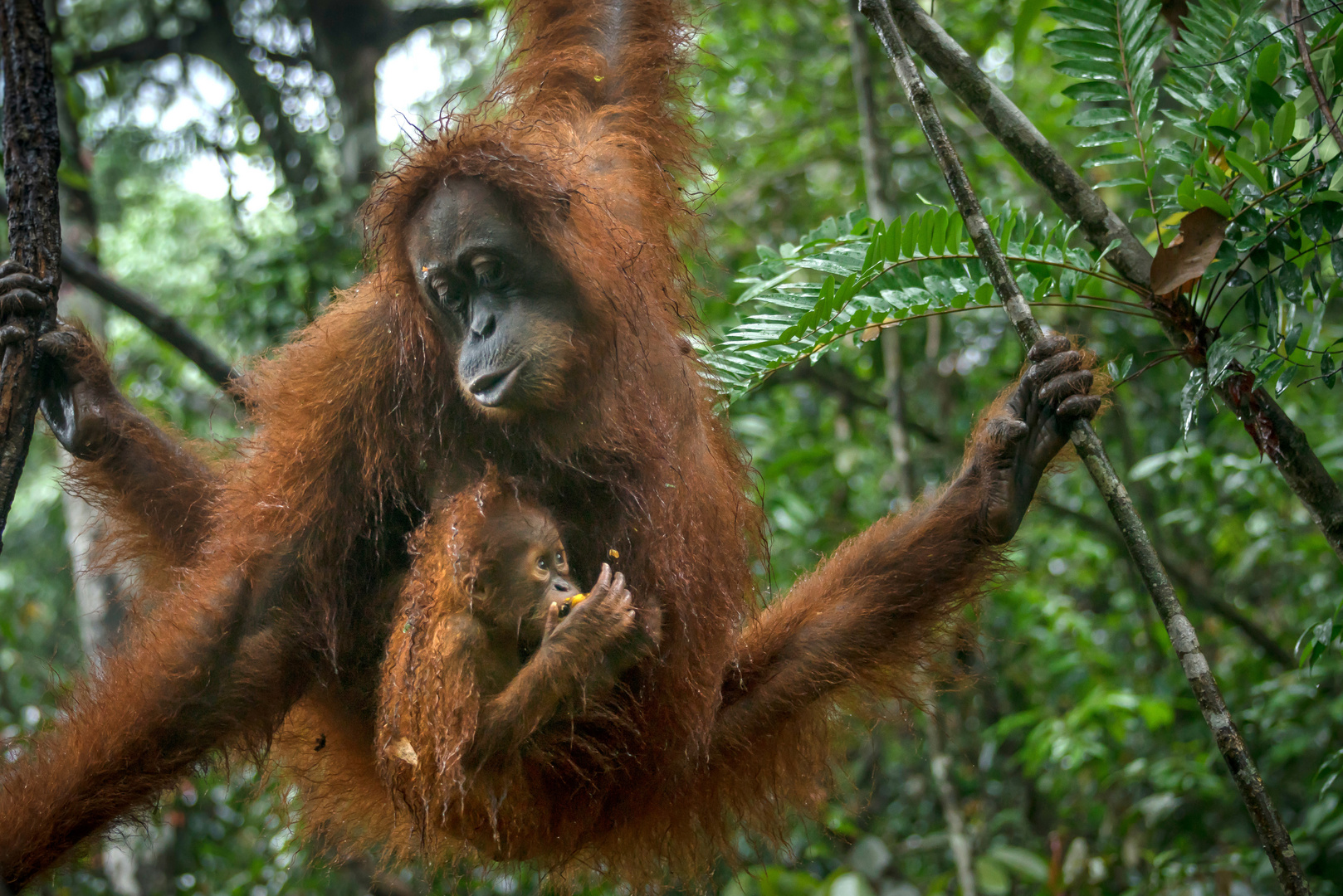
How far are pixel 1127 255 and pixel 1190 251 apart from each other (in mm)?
177

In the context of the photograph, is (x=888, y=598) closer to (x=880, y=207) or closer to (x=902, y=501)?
(x=902, y=501)

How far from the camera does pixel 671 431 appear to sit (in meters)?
2.18

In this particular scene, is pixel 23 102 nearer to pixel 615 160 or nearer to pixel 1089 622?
pixel 615 160

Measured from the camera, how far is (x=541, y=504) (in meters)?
2.02

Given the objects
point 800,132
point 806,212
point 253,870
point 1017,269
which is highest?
point 800,132

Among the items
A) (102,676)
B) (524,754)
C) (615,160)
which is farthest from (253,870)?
(615,160)

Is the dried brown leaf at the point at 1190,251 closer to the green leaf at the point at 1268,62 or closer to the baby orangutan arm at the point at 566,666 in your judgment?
the green leaf at the point at 1268,62

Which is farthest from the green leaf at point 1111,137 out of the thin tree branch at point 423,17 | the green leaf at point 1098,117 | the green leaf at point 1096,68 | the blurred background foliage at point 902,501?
the thin tree branch at point 423,17

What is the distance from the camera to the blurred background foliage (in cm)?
343

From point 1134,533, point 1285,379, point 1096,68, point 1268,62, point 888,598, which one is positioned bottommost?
point 888,598

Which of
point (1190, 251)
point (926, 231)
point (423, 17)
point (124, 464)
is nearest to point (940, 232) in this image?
point (926, 231)

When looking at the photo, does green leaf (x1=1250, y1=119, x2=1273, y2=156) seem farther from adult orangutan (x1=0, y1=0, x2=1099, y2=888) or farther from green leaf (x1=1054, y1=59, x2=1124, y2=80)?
adult orangutan (x1=0, y1=0, x2=1099, y2=888)

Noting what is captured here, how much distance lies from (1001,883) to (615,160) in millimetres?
2447

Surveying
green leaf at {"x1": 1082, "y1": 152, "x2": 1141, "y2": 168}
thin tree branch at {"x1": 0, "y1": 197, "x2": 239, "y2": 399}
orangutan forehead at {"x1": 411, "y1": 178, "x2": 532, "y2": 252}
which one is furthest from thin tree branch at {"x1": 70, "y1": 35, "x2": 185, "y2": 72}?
green leaf at {"x1": 1082, "y1": 152, "x2": 1141, "y2": 168}
